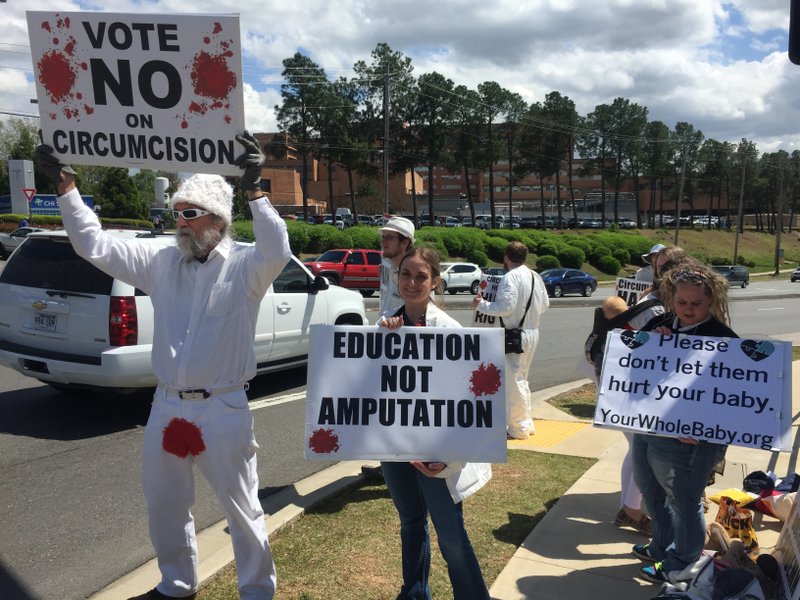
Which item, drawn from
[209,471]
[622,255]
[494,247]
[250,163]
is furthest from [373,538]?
[622,255]

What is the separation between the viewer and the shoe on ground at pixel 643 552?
12.5ft

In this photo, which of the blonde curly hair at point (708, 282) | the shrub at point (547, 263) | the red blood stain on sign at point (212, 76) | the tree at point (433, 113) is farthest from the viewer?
the tree at point (433, 113)

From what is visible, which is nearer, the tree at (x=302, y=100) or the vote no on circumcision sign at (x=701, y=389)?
the vote no on circumcision sign at (x=701, y=389)

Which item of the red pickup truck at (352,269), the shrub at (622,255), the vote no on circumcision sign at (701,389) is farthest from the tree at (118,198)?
the vote no on circumcision sign at (701,389)

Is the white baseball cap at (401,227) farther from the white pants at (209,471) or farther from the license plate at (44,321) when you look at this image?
the license plate at (44,321)

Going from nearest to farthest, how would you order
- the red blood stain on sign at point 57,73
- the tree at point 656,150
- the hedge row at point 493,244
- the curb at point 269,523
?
the red blood stain on sign at point 57,73, the curb at point 269,523, the hedge row at point 493,244, the tree at point 656,150

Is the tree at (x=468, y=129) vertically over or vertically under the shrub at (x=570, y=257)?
over

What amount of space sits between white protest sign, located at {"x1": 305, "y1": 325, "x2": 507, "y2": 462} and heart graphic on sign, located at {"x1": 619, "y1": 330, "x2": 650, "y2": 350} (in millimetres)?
904

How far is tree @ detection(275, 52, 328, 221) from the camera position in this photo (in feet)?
174

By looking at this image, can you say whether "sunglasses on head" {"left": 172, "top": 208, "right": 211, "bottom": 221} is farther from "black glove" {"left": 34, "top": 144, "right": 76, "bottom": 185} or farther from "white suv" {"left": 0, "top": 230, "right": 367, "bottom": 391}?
"white suv" {"left": 0, "top": 230, "right": 367, "bottom": 391}

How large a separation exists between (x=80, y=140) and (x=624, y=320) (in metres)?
3.27

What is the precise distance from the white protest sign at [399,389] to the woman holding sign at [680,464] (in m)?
0.98

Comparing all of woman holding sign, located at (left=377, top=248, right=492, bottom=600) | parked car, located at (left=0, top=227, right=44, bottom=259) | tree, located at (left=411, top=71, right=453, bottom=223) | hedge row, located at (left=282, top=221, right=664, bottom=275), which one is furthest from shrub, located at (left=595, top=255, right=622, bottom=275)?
woman holding sign, located at (left=377, top=248, right=492, bottom=600)

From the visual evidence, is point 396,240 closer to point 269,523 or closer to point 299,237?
point 269,523
